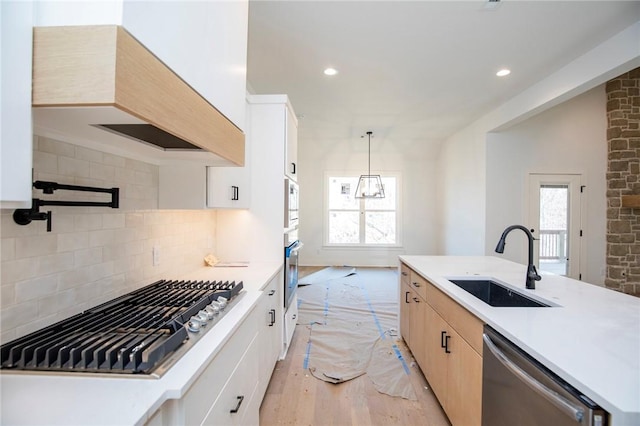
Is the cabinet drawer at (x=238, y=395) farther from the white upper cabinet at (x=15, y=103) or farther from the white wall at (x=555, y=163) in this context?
the white wall at (x=555, y=163)

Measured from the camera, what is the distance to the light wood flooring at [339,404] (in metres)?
1.84

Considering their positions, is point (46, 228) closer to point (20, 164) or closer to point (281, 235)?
point (20, 164)

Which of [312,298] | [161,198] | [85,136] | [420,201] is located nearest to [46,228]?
[85,136]

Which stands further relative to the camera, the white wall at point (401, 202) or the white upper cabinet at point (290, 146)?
the white wall at point (401, 202)

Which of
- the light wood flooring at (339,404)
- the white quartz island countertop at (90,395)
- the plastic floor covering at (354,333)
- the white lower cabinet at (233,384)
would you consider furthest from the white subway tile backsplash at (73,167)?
the plastic floor covering at (354,333)

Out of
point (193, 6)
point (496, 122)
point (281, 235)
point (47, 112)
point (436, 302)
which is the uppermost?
point (496, 122)

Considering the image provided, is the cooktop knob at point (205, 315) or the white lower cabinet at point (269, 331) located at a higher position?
the cooktop knob at point (205, 315)

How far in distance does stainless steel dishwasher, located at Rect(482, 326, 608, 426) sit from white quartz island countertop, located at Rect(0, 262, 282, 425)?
3.58 feet

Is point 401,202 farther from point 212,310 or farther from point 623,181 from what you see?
point 212,310

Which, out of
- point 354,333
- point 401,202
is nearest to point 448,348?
point 354,333

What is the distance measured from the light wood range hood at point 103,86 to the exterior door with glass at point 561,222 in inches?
218

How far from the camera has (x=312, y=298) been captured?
4.30m

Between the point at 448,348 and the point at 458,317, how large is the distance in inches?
10.4

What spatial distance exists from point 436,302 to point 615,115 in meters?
5.21
